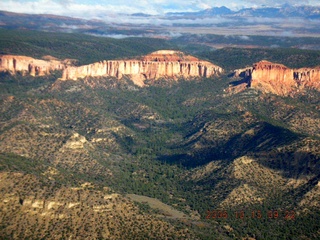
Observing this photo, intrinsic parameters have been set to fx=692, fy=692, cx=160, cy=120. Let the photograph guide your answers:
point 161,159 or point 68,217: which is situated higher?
point 68,217

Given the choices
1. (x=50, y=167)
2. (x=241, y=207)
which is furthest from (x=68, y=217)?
(x=241, y=207)

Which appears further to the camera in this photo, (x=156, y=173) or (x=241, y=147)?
(x=156, y=173)

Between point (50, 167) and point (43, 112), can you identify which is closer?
point (50, 167)

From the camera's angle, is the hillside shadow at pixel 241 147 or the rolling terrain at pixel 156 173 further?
the hillside shadow at pixel 241 147

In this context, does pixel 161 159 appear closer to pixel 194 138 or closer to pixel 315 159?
pixel 194 138

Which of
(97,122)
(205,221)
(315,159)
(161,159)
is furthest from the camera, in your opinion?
(97,122)

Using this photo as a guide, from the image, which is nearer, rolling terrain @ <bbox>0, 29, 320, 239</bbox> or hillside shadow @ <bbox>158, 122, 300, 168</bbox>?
rolling terrain @ <bbox>0, 29, 320, 239</bbox>

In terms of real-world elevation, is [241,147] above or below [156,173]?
above

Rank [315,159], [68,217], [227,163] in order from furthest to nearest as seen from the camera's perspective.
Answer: [227,163] → [315,159] → [68,217]
